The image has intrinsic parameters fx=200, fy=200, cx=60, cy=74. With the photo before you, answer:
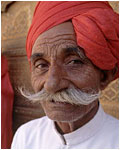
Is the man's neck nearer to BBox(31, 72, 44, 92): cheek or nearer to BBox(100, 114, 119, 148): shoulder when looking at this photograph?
BBox(100, 114, 119, 148): shoulder

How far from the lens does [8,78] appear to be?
277 centimetres

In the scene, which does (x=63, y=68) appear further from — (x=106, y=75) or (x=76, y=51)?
(x=106, y=75)

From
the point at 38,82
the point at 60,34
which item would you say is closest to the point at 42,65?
the point at 38,82

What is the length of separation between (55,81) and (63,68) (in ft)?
0.32

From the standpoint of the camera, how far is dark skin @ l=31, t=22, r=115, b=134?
1039 millimetres

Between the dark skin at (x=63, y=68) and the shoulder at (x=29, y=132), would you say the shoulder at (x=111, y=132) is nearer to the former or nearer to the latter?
the dark skin at (x=63, y=68)

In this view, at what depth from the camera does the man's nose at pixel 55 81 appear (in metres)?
1.01

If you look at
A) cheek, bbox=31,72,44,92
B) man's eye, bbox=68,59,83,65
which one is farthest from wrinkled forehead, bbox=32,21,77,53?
cheek, bbox=31,72,44,92

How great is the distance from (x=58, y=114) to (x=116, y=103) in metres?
1.12

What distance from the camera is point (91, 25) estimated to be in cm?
104

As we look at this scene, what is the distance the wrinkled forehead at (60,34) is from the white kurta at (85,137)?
1.65 feet

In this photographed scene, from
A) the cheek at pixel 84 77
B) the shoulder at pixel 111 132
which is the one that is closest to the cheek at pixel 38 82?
the cheek at pixel 84 77

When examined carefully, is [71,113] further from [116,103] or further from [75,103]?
[116,103]

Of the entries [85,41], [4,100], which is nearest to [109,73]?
[85,41]
